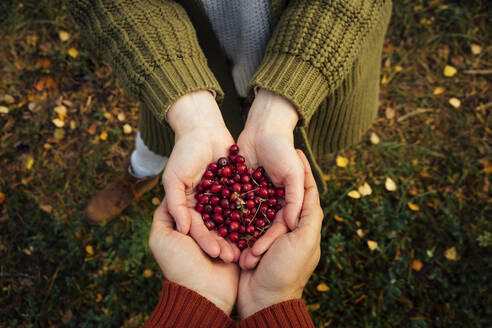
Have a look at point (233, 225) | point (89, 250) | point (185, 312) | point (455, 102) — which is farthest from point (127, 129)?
point (455, 102)

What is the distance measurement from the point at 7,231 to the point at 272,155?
Result: 307 centimetres

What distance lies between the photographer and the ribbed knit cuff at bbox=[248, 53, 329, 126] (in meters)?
1.94

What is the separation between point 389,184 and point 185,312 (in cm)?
275

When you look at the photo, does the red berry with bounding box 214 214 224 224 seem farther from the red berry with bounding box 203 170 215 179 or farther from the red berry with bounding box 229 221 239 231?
the red berry with bounding box 203 170 215 179

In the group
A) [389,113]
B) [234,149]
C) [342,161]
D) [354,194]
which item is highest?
[234,149]

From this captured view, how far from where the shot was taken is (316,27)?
1.93m

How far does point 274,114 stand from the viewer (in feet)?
6.70

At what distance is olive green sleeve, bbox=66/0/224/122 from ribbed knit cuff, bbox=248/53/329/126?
1.11 feet

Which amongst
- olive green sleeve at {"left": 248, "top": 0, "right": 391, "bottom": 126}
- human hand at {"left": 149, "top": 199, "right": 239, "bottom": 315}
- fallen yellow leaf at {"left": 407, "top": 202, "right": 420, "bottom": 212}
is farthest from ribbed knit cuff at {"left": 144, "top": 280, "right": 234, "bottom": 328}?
fallen yellow leaf at {"left": 407, "top": 202, "right": 420, "bottom": 212}

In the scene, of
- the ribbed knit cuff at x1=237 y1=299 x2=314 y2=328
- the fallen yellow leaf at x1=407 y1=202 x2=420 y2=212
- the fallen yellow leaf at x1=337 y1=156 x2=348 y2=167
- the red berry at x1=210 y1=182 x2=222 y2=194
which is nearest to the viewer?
the ribbed knit cuff at x1=237 y1=299 x2=314 y2=328

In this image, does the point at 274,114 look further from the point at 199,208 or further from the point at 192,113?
the point at 199,208

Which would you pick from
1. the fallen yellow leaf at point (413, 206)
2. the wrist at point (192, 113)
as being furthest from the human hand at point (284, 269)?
the fallen yellow leaf at point (413, 206)

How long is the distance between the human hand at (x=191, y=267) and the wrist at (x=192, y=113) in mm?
567

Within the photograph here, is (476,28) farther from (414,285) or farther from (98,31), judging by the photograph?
(98,31)
